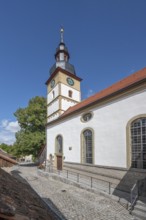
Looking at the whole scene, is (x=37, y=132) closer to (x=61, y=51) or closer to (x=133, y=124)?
(x=61, y=51)

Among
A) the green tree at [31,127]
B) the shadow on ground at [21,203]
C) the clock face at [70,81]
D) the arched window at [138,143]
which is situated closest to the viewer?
the shadow on ground at [21,203]

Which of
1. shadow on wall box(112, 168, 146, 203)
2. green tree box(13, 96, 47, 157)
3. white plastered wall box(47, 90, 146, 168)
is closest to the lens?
shadow on wall box(112, 168, 146, 203)

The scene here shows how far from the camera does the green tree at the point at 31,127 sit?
2664 centimetres

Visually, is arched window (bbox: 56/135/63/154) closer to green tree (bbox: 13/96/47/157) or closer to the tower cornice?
green tree (bbox: 13/96/47/157)

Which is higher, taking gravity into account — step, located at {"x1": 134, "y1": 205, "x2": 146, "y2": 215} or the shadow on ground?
the shadow on ground

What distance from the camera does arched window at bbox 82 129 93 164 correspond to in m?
16.0

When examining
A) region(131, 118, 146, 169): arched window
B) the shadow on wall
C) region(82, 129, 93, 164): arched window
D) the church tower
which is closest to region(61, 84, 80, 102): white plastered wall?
the church tower

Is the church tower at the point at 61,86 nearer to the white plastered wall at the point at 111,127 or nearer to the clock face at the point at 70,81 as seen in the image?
the clock face at the point at 70,81

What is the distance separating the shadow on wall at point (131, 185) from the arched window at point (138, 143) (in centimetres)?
54

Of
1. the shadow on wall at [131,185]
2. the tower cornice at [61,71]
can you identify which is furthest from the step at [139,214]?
the tower cornice at [61,71]

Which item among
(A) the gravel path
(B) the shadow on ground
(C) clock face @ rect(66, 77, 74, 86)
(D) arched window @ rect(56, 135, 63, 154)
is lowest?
(A) the gravel path

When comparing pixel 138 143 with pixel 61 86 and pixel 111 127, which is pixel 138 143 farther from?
Answer: pixel 61 86

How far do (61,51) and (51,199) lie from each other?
25.5m

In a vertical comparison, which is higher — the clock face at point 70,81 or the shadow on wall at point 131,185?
the clock face at point 70,81
